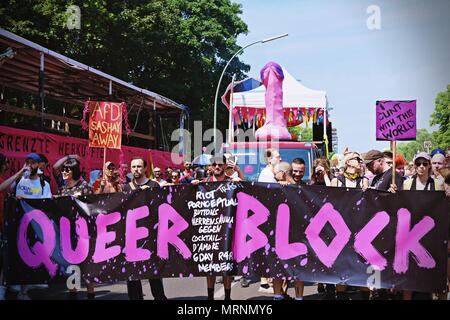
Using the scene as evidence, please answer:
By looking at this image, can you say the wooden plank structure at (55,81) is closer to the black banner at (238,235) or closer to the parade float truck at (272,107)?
the parade float truck at (272,107)

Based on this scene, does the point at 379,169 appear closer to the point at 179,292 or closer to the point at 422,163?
the point at 422,163

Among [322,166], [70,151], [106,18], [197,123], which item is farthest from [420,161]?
[197,123]

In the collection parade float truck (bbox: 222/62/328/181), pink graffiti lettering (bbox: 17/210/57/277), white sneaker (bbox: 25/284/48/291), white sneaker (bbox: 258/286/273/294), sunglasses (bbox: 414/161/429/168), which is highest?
parade float truck (bbox: 222/62/328/181)

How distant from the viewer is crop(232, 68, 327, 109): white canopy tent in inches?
609

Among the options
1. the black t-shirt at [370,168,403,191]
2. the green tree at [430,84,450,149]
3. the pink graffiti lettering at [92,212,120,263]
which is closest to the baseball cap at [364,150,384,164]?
the black t-shirt at [370,168,403,191]

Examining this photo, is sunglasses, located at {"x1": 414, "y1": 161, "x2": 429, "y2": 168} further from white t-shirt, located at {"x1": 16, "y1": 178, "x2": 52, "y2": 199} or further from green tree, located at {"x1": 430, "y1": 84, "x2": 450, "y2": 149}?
green tree, located at {"x1": 430, "y1": 84, "x2": 450, "y2": 149}

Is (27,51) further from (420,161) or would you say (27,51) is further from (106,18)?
(106,18)

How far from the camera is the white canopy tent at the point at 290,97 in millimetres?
15460

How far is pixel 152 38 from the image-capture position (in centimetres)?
2692

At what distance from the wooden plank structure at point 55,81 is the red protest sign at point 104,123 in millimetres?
3076

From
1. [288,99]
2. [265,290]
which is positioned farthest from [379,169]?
[288,99]

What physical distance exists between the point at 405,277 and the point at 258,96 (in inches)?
403

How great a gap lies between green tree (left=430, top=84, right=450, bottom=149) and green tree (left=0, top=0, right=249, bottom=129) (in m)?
46.5

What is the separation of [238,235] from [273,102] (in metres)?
9.15
